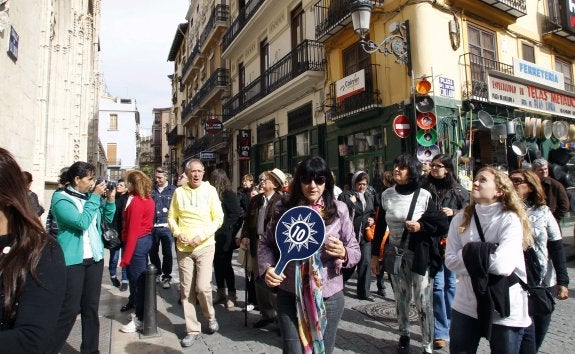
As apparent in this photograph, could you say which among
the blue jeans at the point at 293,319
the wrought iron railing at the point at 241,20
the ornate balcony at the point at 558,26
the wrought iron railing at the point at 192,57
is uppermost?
the wrought iron railing at the point at 192,57

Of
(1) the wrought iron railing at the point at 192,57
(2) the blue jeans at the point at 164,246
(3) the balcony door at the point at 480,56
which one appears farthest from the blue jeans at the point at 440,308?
(1) the wrought iron railing at the point at 192,57

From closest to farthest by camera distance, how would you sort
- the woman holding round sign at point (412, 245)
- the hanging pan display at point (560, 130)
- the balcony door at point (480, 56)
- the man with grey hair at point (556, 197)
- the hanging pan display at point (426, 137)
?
the woman holding round sign at point (412, 245), the man with grey hair at point (556, 197), the hanging pan display at point (426, 137), the balcony door at point (480, 56), the hanging pan display at point (560, 130)

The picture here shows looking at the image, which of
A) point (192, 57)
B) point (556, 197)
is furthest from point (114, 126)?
point (556, 197)

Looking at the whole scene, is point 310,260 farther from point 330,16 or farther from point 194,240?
point 330,16

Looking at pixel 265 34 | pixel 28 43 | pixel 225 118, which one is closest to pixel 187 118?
pixel 225 118

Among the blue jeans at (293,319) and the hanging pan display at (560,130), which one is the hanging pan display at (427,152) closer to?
the hanging pan display at (560,130)

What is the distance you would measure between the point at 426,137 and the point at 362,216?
13.7ft

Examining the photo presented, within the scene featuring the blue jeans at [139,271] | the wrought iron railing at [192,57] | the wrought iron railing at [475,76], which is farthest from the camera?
the wrought iron railing at [192,57]

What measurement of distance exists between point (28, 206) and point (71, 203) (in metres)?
2.03

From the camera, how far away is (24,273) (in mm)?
1461

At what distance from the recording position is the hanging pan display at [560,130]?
13172 millimetres

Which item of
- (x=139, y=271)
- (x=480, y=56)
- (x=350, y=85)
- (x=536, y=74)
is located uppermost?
(x=480, y=56)

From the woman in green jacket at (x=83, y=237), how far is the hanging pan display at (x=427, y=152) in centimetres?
760

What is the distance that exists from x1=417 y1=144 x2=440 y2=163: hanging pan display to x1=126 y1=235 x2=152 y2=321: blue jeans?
6.75 m
